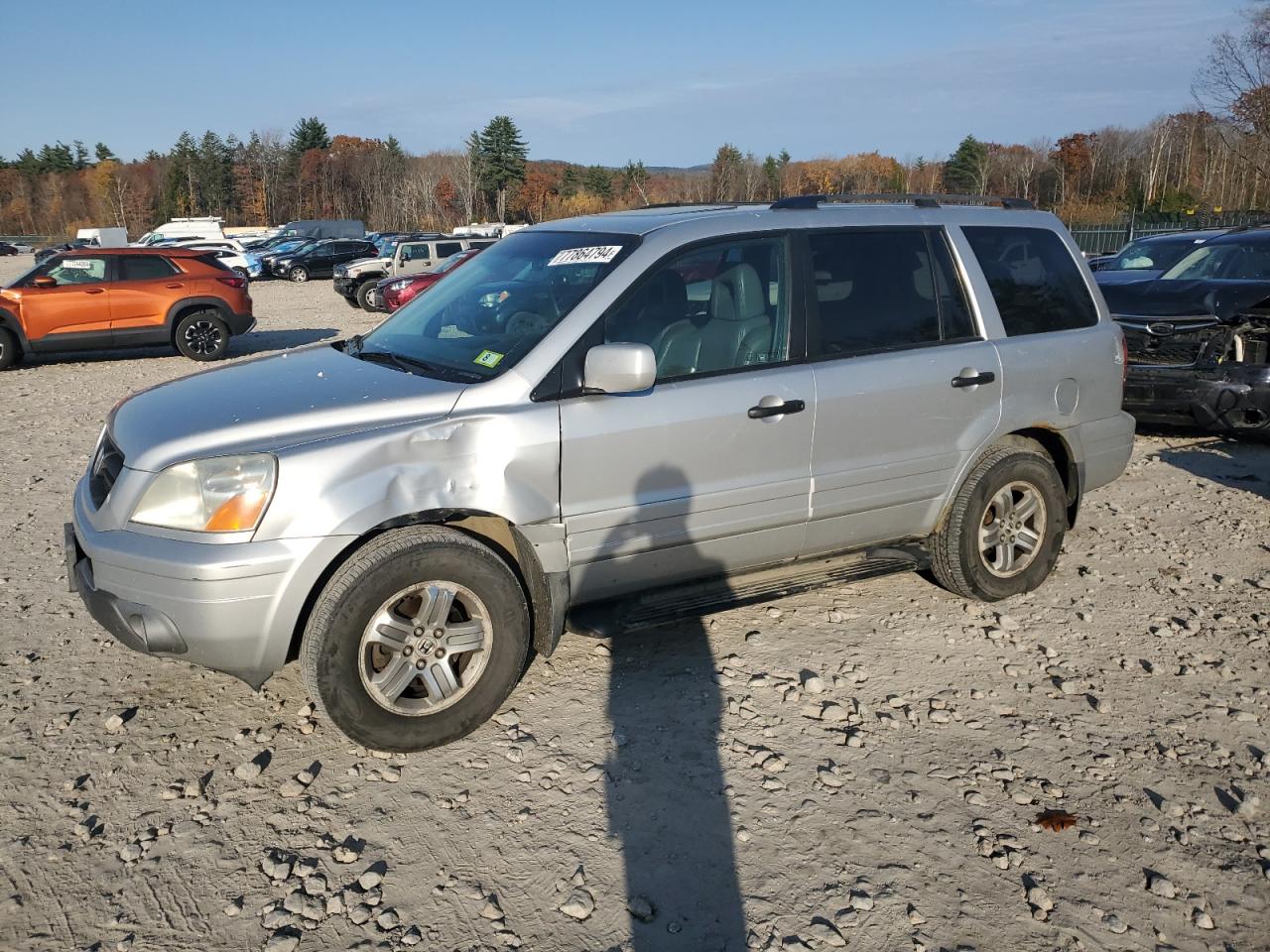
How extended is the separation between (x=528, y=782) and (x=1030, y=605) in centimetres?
291

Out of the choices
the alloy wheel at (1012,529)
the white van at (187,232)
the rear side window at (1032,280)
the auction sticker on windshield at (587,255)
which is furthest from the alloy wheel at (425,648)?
the white van at (187,232)

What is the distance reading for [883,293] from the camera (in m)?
4.64

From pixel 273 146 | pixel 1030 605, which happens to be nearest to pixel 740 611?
pixel 1030 605

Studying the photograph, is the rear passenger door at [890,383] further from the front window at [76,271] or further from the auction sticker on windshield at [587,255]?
the front window at [76,271]

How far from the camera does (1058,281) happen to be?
5230mm

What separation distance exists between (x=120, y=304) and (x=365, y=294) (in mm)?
9081

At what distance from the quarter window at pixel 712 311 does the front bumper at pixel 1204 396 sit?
531 centimetres

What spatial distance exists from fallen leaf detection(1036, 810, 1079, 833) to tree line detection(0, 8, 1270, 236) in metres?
58.7

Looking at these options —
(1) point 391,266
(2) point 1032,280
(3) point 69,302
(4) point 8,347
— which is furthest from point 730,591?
(1) point 391,266

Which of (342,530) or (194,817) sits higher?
(342,530)

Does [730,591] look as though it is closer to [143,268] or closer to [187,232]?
[143,268]

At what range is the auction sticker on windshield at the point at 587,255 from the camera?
13.7 feet

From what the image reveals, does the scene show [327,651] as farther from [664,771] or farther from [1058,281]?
[1058,281]

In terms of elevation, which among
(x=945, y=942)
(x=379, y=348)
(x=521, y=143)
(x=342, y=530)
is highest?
(x=521, y=143)
